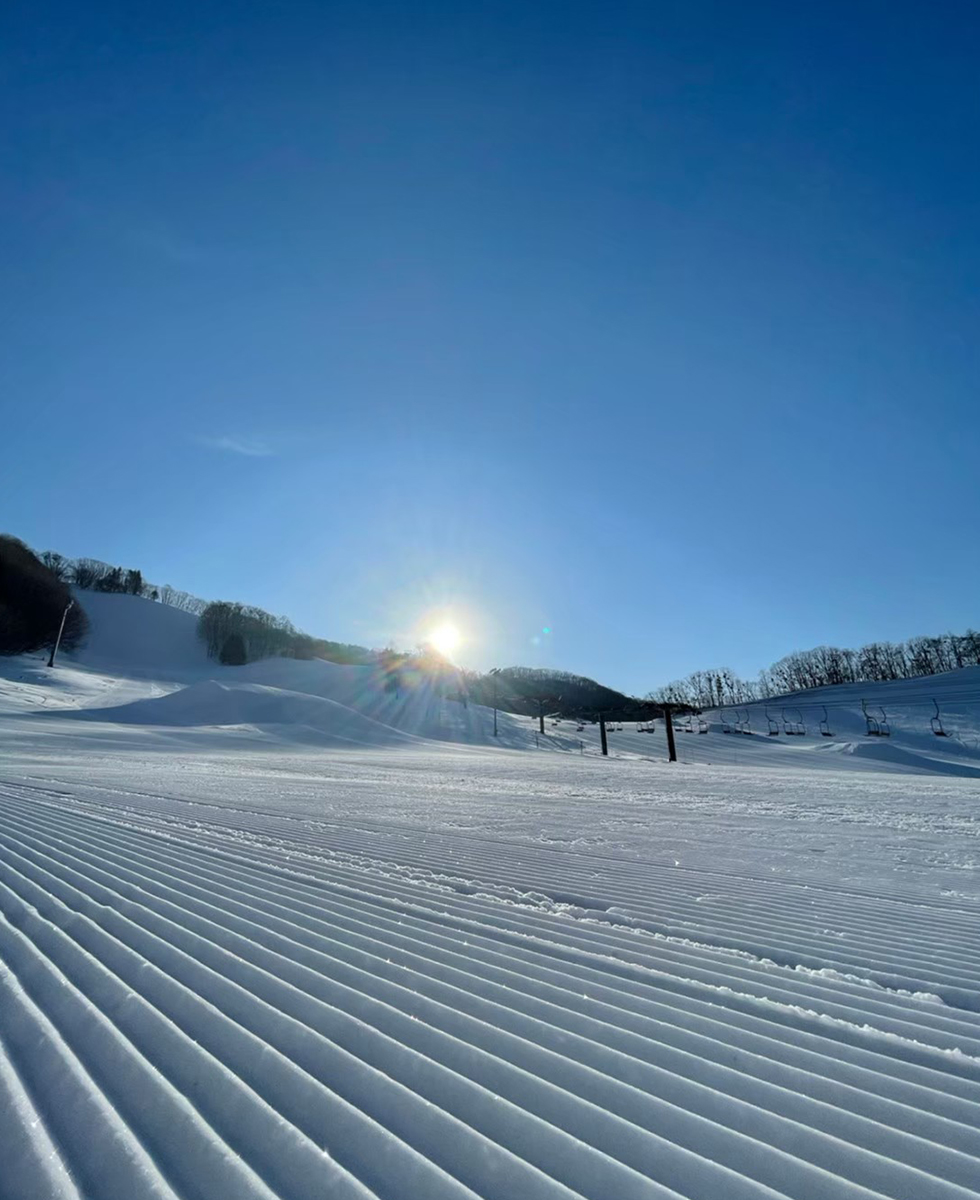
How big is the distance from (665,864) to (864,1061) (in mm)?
3882

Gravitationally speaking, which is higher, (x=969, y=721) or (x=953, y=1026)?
(x=953, y=1026)

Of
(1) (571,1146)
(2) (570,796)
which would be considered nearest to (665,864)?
(1) (571,1146)

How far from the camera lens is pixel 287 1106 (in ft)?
6.12

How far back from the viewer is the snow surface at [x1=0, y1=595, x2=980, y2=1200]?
1.66m

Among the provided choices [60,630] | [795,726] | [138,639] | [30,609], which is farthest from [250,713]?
[795,726]

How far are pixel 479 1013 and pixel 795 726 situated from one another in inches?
2426

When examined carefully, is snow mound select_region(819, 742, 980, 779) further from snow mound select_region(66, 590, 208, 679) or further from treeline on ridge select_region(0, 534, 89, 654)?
treeline on ridge select_region(0, 534, 89, 654)

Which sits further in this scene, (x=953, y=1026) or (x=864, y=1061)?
(x=953, y=1026)

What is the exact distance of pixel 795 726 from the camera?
56.3 meters

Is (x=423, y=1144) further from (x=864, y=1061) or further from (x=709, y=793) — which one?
(x=709, y=793)

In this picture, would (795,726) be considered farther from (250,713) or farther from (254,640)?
(254,640)

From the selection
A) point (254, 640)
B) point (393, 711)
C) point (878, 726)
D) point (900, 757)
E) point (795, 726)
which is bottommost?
point (900, 757)

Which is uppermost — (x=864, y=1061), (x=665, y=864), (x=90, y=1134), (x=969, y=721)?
(x=90, y=1134)

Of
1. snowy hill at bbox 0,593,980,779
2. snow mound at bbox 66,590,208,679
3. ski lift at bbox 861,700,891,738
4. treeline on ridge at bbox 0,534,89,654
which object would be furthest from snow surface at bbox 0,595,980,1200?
treeline on ridge at bbox 0,534,89,654
